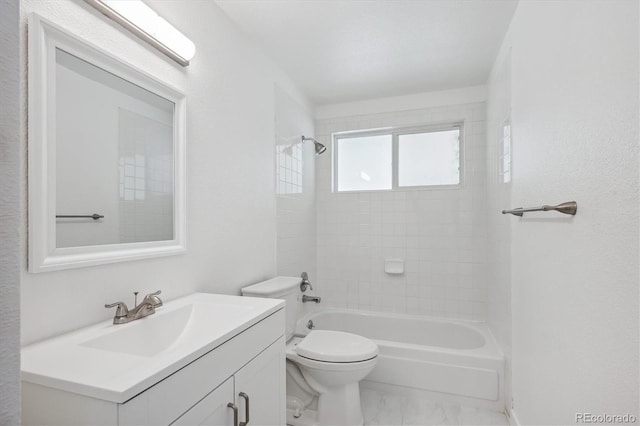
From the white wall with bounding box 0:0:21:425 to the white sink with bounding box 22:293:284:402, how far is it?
1.27 ft

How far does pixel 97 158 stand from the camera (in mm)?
1139

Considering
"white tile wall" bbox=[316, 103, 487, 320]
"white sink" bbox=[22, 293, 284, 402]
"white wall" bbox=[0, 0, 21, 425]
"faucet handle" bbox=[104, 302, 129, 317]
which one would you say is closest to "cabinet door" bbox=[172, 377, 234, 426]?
"white sink" bbox=[22, 293, 284, 402]

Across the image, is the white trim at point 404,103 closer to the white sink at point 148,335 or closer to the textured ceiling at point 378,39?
the textured ceiling at point 378,39

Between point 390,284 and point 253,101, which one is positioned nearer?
point 253,101

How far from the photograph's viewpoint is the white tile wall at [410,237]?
280cm

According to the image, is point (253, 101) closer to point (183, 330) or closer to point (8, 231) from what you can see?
point (183, 330)

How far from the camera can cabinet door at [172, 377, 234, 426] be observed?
2.79 ft

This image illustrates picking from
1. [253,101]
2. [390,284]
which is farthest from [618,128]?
[390,284]

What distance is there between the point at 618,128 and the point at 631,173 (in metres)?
0.14

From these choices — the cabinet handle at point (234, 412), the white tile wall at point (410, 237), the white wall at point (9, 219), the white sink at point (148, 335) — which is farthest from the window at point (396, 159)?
the white wall at point (9, 219)

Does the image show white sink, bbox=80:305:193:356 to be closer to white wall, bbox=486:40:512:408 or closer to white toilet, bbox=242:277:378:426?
white toilet, bbox=242:277:378:426

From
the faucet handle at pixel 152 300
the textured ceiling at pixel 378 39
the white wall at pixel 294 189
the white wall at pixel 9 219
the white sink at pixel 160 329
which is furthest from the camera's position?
the white wall at pixel 294 189

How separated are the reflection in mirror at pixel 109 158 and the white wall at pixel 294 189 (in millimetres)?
1088

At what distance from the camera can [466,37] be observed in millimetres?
2039
